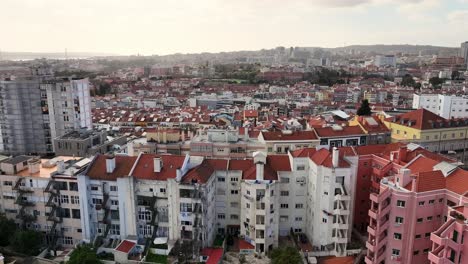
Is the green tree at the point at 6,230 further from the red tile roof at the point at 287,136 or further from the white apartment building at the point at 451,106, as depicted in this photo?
the white apartment building at the point at 451,106

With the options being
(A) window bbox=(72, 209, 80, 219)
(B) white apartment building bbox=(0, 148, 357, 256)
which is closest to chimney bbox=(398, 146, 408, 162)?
(B) white apartment building bbox=(0, 148, 357, 256)

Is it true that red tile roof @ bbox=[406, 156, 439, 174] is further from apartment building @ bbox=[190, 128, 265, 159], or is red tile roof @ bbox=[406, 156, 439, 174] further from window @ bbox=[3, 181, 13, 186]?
window @ bbox=[3, 181, 13, 186]

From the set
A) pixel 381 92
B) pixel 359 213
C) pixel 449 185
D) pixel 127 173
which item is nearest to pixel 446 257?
pixel 449 185

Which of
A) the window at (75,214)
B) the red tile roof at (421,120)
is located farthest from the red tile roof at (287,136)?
the window at (75,214)

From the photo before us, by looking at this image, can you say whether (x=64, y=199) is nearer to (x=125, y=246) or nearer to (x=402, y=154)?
(x=125, y=246)

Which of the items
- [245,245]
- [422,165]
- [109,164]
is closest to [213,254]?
[245,245]
